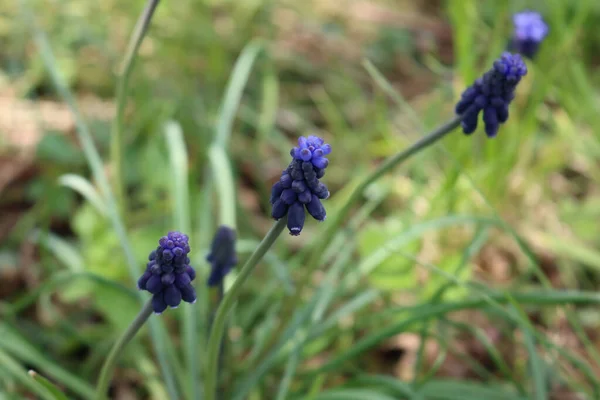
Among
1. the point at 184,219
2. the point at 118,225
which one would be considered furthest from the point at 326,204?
the point at 118,225

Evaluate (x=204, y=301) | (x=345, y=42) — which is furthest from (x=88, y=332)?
(x=345, y=42)

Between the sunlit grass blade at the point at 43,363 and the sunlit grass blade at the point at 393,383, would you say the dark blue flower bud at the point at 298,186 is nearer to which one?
the sunlit grass blade at the point at 393,383

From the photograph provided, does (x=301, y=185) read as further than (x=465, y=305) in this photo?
No

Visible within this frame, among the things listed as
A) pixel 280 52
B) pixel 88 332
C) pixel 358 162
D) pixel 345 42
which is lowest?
pixel 88 332

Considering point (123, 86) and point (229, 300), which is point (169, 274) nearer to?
point (229, 300)

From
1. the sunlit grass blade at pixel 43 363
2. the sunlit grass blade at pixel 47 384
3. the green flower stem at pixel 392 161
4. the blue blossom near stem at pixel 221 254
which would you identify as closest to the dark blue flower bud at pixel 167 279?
the sunlit grass blade at pixel 47 384

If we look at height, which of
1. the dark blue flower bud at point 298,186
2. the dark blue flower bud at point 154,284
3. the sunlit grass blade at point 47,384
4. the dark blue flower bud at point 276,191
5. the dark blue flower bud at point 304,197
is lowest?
the sunlit grass blade at point 47,384

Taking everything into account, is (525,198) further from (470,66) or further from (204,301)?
(204,301)
